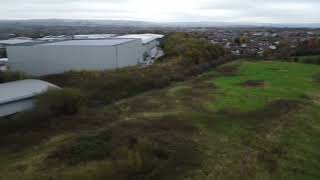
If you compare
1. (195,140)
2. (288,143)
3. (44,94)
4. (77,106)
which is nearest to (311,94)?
Answer: (288,143)

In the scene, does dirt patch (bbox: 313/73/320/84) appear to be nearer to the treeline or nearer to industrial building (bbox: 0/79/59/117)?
the treeline

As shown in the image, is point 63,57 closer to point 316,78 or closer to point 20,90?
point 20,90

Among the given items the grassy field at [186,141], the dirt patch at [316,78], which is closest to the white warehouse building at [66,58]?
the grassy field at [186,141]

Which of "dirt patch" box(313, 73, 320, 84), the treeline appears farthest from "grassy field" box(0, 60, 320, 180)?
"dirt patch" box(313, 73, 320, 84)

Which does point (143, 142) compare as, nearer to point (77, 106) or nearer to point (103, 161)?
point (103, 161)

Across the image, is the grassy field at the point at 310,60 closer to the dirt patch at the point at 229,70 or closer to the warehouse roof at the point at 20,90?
the dirt patch at the point at 229,70

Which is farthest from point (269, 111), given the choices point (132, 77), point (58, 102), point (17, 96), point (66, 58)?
point (66, 58)
